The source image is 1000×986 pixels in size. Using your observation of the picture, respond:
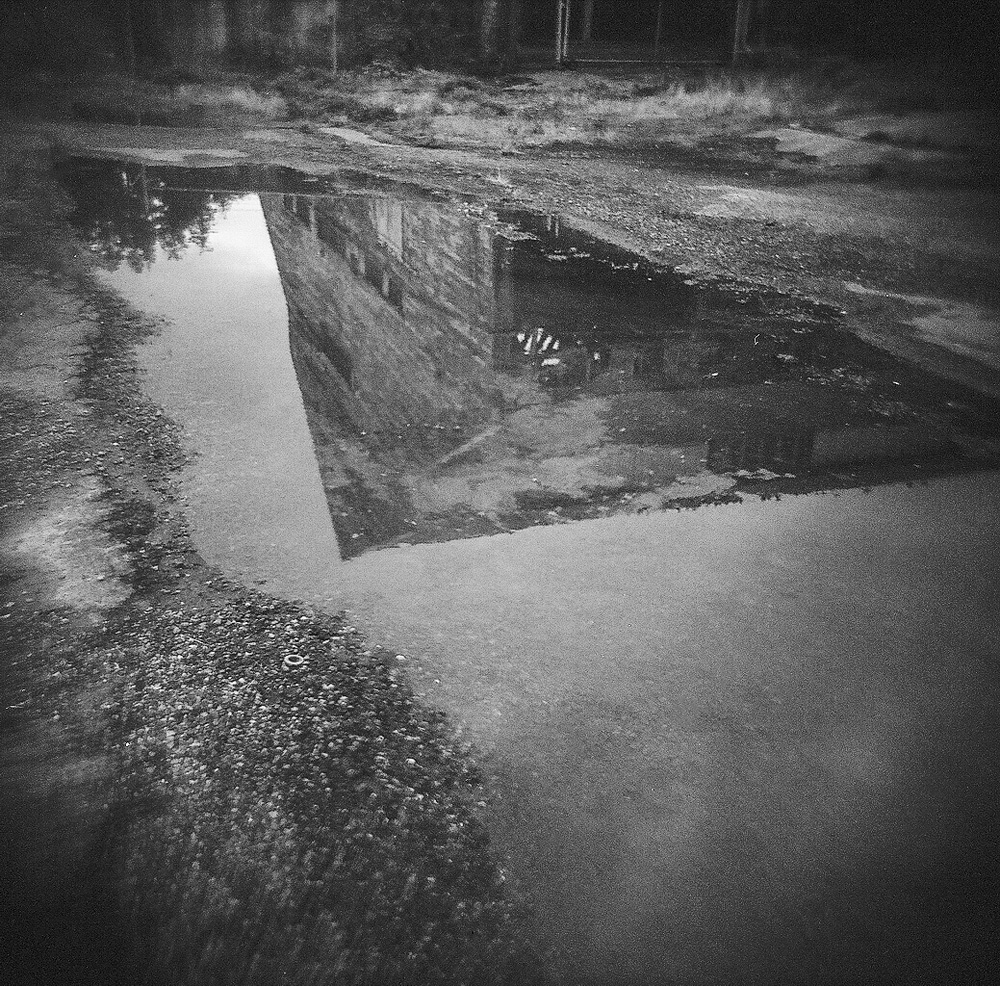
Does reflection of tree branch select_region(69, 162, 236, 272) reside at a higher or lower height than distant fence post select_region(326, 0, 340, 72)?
lower

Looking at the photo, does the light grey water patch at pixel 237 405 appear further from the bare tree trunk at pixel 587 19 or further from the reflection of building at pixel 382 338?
the bare tree trunk at pixel 587 19

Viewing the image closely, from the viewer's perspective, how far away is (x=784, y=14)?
18.3m

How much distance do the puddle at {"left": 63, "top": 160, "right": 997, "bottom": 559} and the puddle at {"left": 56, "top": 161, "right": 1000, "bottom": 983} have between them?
0.07ft

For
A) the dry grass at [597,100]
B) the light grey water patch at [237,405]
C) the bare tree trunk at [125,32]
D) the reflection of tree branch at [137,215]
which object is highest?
the bare tree trunk at [125,32]

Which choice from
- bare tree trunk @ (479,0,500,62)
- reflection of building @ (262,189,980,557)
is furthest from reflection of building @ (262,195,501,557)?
bare tree trunk @ (479,0,500,62)

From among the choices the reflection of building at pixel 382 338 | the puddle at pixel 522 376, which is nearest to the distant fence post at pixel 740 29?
the reflection of building at pixel 382 338

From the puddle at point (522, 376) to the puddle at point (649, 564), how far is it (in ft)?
0.07

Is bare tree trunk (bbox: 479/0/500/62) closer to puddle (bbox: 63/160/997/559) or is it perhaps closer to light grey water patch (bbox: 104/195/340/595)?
puddle (bbox: 63/160/997/559)

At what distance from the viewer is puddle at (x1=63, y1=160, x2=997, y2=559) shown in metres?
3.50

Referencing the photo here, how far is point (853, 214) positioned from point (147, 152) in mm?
7948

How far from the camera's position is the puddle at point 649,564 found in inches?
76.4

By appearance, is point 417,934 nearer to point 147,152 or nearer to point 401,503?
point 401,503

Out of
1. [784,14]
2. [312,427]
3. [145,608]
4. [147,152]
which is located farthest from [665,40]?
[145,608]

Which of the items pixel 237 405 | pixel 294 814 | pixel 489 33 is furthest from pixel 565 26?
pixel 294 814
